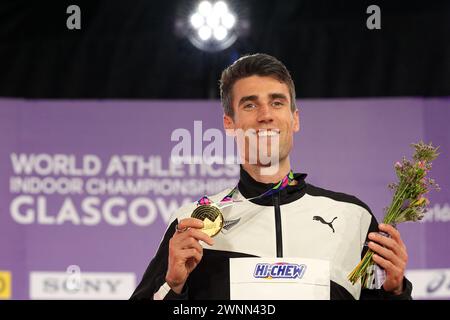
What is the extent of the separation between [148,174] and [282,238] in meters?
2.32

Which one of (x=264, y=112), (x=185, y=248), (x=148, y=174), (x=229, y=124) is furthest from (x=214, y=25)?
(x=185, y=248)

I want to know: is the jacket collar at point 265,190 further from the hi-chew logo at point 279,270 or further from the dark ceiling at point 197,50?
the dark ceiling at point 197,50

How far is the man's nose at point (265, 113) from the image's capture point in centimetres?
262

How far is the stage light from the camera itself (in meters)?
4.61

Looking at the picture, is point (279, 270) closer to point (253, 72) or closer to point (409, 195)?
point (409, 195)

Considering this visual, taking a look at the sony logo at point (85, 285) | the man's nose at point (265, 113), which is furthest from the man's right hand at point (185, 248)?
the sony logo at point (85, 285)

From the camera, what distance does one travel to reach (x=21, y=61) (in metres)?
4.93

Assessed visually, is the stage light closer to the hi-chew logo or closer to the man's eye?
the man's eye

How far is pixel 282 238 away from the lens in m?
2.57

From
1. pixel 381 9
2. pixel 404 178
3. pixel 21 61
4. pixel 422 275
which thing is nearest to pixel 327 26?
pixel 381 9

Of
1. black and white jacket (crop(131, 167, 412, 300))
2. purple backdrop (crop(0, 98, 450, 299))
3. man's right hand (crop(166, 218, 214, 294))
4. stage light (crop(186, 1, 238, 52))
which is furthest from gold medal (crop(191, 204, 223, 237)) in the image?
stage light (crop(186, 1, 238, 52))

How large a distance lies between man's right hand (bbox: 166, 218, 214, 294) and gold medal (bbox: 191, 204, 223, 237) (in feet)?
0.18
